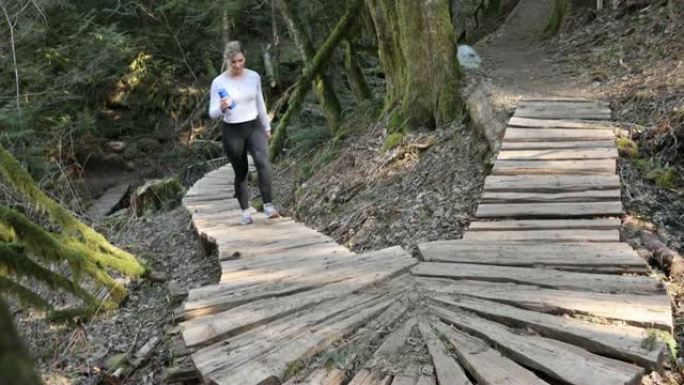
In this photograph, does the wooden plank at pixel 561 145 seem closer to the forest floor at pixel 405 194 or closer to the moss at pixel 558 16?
the forest floor at pixel 405 194

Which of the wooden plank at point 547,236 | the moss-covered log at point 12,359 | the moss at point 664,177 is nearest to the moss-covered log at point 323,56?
the moss at point 664,177

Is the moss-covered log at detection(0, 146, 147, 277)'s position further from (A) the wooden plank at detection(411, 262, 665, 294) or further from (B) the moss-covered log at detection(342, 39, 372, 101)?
(B) the moss-covered log at detection(342, 39, 372, 101)

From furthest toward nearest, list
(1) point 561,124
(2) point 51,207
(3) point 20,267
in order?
(1) point 561,124 → (2) point 51,207 → (3) point 20,267

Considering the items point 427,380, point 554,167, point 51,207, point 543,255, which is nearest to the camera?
point 427,380

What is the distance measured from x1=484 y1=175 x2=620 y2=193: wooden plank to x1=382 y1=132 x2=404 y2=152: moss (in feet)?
9.86

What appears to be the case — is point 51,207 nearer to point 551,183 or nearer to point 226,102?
point 226,102

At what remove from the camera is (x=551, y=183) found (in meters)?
5.48

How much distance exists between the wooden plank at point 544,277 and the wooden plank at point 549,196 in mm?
1340

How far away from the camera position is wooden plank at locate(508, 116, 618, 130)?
22.6 ft

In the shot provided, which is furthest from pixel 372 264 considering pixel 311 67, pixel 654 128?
pixel 311 67

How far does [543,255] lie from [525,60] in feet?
31.8

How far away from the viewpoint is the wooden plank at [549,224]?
4531mm

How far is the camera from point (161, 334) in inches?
229

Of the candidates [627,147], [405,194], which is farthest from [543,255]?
[405,194]
